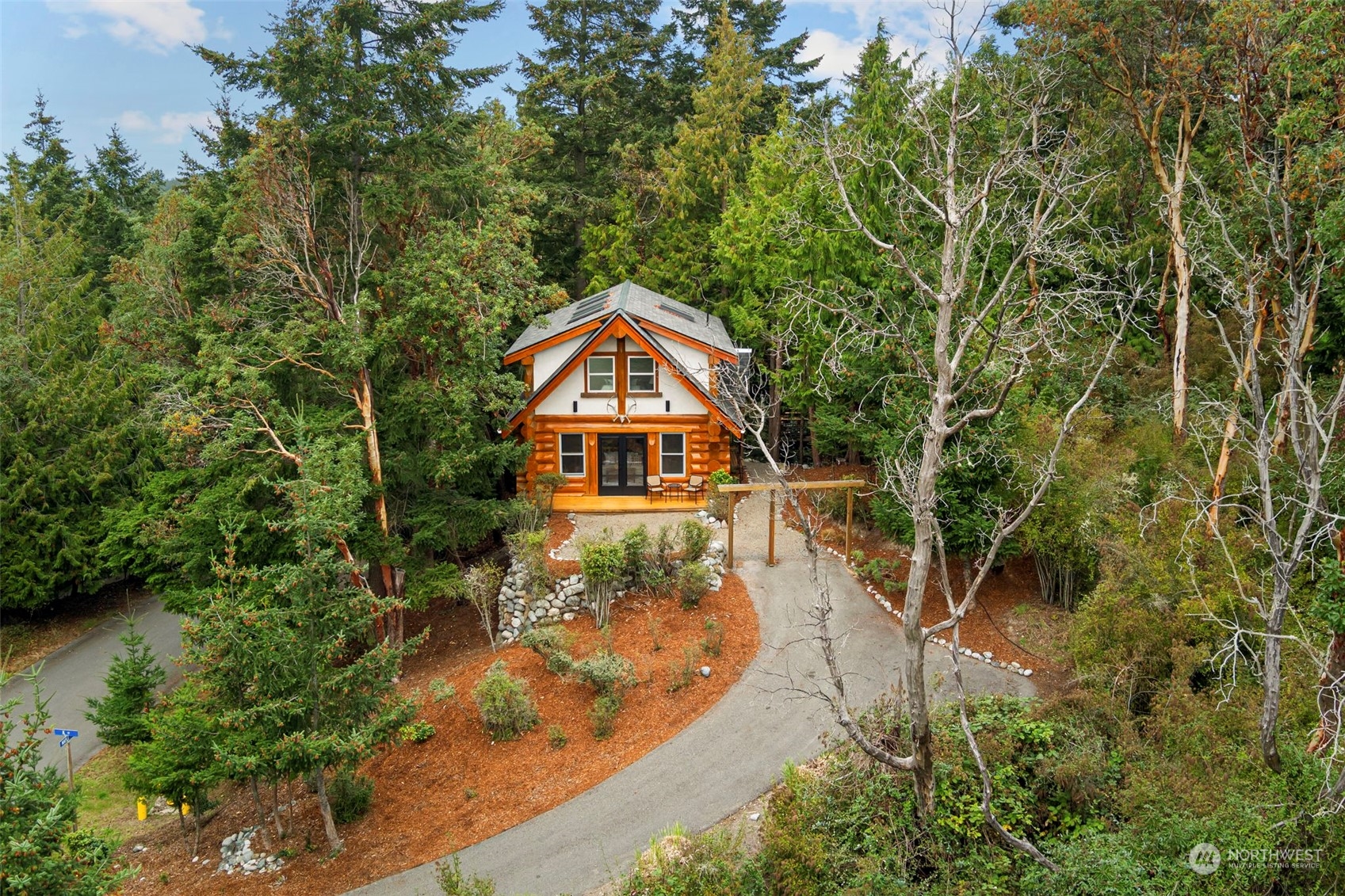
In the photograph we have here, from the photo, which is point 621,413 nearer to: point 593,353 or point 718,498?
point 593,353

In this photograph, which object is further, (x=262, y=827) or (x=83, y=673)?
(x=83, y=673)

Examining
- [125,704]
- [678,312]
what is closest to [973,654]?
[678,312]

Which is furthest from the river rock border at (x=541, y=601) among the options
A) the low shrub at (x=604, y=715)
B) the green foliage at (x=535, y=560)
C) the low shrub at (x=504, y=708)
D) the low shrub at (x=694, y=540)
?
the low shrub at (x=604, y=715)

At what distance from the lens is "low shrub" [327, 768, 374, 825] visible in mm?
13258

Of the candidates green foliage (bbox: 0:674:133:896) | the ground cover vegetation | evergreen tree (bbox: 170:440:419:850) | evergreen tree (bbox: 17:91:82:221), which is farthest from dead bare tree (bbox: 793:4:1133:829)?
evergreen tree (bbox: 17:91:82:221)

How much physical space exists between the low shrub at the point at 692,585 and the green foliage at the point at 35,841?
11.4 meters

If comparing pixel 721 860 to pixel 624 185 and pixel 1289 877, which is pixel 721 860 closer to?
pixel 1289 877

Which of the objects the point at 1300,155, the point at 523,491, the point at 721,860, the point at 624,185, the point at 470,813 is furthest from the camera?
the point at 624,185

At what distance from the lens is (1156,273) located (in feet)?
72.7

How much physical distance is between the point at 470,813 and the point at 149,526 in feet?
37.6

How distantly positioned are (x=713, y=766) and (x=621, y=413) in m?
11.9

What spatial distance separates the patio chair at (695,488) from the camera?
2327 cm

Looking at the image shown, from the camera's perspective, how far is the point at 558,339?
22.8 metres

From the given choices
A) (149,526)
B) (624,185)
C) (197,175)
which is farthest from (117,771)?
(624,185)
